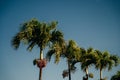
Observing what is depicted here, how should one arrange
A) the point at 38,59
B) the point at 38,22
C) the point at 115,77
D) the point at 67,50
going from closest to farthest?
the point at 38,59, the point at 38,22, the point at 67,50, the point at 115,77

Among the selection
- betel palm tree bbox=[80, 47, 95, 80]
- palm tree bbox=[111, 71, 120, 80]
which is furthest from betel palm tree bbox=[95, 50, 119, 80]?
palm tree bbox=[111, 71, 120, 80]

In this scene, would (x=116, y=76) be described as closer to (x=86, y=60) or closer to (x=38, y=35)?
(x=86, y=60)

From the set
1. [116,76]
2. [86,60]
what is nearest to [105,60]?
[86,60]

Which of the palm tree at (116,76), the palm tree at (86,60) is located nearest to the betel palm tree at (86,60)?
the palm tree at (86,60)

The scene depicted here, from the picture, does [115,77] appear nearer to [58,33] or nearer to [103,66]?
[103,66]

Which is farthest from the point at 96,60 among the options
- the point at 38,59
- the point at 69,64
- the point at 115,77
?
the point at 38,59

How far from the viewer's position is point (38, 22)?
1353 inches

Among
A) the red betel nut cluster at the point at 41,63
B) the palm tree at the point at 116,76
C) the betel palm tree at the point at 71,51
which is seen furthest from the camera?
the palm tree at the point at 116,76

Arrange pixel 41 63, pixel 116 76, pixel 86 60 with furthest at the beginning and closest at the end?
pixel 116 76 < pixel 86 60 < pixel 41 63

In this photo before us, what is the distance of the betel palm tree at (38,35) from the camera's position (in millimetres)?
32875

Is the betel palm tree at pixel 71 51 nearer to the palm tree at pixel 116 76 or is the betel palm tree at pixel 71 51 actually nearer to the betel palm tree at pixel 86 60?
→ the betel palm tree at pixel 86 60

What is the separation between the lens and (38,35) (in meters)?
33.5

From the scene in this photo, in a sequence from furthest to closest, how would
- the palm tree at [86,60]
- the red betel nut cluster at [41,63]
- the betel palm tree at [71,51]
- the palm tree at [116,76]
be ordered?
the palm tree at [116,76], the palm tree at [86,60], the betel palm tree at [71,51], the red betel nut cluster at [41,63]

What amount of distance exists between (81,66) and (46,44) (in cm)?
1436
